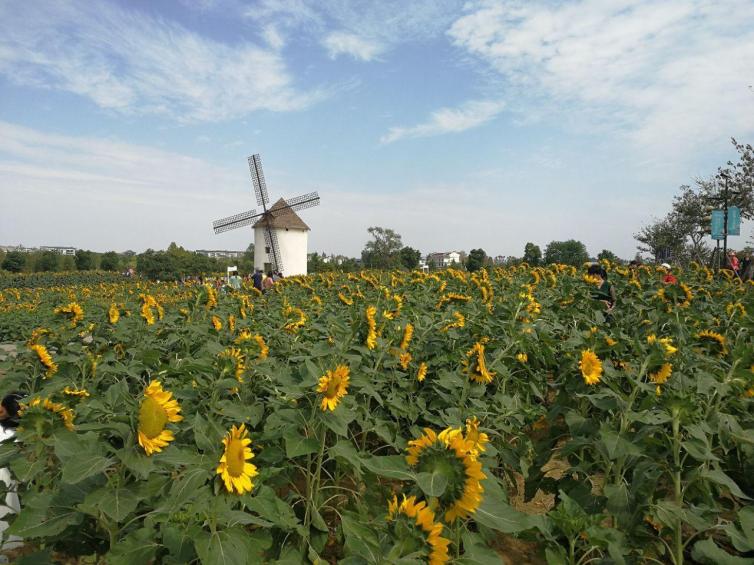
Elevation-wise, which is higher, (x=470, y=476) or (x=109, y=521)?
(x=470, y=476)

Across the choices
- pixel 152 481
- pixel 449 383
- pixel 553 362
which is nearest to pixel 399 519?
pixel 152 481

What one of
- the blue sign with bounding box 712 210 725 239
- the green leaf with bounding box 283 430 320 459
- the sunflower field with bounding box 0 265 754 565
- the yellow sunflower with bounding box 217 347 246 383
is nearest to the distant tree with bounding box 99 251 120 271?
the blue sign with bounding box 712 210 725 239

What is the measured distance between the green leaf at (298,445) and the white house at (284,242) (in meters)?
35.6

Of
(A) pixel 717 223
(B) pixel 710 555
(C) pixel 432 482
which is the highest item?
(A) pixel 717 223

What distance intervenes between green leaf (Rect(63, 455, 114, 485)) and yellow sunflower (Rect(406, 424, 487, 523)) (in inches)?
30.3

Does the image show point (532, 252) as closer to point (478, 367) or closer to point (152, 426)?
point (478, 367)

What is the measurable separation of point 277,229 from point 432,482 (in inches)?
1474

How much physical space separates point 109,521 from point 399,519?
93cm

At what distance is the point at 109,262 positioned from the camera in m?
68.4

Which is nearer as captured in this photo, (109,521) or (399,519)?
(399,519)

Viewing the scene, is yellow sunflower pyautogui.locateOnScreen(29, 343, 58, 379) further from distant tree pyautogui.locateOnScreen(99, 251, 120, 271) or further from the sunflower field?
distant tree pyautogui.locateOnScreen(99, 251, 120, 271)

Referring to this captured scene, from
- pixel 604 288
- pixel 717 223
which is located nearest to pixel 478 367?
pixel 604 288

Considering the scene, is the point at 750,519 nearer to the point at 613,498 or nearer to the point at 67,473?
the point at 613,498

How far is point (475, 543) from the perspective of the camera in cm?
152
